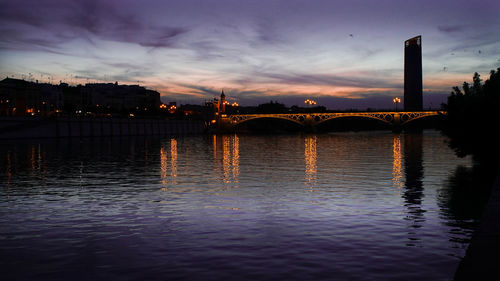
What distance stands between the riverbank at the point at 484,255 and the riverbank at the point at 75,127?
11440 centimetres

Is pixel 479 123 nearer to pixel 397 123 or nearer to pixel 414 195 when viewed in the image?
pixel 414 195

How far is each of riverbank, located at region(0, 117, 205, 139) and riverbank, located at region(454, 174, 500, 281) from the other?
114 metres

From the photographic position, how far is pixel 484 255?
1067 cm

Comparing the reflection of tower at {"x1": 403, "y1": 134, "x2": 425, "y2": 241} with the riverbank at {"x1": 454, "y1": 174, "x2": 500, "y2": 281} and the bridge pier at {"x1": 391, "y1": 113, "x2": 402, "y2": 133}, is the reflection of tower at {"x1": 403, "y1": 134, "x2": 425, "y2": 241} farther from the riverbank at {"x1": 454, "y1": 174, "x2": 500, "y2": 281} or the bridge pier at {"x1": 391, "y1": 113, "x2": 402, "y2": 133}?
the bridge pier at {"x1": 391, "y1": 113, "x2": 402, "y2": 133}

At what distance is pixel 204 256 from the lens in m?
13.3

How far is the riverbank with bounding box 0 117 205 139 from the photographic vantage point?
11304 centimetres

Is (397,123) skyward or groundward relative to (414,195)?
skyward

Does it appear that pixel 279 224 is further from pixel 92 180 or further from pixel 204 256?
pixel 92 180

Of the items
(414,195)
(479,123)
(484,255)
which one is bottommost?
(414,195)

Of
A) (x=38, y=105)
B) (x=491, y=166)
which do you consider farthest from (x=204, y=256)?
(x=38, y=105)

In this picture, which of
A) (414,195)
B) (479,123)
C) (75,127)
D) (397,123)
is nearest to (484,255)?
(414,195)

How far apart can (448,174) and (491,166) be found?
710 centimetres

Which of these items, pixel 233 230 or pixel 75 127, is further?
pixel 75 127

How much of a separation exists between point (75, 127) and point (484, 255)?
13495 cm
